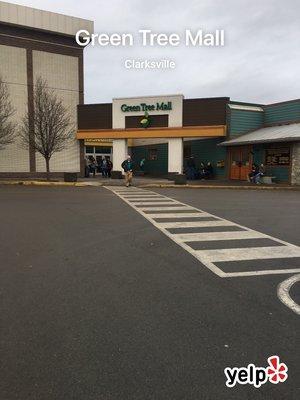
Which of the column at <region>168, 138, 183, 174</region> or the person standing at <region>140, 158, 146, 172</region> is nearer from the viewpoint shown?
the column at <region>168, 138, 183, 174</region>

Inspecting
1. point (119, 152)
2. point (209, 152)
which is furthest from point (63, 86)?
point (209, 152)

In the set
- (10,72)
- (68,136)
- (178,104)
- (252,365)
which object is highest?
(10,72)

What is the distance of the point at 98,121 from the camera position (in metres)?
31.7

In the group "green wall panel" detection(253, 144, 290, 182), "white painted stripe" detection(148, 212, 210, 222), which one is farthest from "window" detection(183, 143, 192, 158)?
"white painted stripe" detection(148, 212, 210, 222)

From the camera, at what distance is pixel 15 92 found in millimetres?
31109

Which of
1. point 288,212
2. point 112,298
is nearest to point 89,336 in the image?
point 112,298

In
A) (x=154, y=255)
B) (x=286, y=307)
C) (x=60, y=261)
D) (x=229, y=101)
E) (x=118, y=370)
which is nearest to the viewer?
(x=118, y=370)

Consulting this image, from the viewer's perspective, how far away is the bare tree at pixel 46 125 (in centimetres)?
2728

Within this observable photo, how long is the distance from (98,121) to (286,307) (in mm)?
28602

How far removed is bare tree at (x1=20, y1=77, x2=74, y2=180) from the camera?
2728 cm

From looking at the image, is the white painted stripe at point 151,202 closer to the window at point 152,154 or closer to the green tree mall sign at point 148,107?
the green tree mall sign at point 148,107

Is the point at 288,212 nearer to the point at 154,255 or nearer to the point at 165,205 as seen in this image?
the point at 165,205

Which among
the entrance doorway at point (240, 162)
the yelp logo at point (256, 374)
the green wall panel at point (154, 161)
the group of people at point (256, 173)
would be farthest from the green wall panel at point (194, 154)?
the yelp logo at point (256, 374)

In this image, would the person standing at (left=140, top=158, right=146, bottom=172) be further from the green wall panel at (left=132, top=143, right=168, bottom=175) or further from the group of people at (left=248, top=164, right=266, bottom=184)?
the group of people at (left=248, top=164, right=266, bottom=184)
